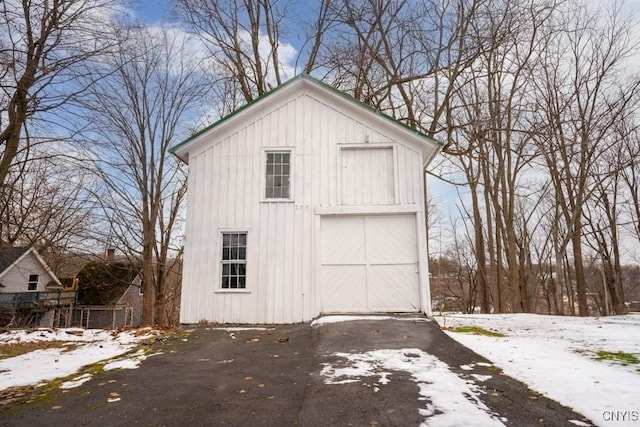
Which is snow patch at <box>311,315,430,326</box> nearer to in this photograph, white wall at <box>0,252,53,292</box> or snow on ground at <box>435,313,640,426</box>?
snow on ground at <box>435,313,640,426</box>

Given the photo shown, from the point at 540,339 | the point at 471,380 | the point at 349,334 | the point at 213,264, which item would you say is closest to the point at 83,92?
the point at 213,264

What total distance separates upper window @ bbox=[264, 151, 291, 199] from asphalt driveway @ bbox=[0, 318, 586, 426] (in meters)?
4.22

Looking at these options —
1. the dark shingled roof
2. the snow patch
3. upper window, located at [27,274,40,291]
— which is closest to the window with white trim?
the snow patch

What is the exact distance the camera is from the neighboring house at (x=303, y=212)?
9.56 metres

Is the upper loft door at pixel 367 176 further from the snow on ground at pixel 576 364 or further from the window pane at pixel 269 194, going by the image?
the snow on ground at pixel 576 364

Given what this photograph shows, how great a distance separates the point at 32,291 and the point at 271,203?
2715 cm

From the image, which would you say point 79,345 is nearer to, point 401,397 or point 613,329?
point 401,397

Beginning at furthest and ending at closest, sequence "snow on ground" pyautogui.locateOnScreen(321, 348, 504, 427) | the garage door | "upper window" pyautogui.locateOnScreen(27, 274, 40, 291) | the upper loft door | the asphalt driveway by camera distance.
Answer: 1. "upper window" pyautogui.locateOnScreen(27, 274, 40, 291)
2. the upper loft door
3. the garage door
4. the asphalt driveway
5. "snow on ground" pyautogui.locateOnScreen(321, 348, 504, 427)

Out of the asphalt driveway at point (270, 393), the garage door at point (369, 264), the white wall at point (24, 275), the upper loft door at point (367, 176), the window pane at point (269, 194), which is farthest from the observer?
the white wall at point (24, 275)

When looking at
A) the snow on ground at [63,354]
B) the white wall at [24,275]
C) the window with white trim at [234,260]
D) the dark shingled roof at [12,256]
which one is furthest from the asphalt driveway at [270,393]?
the white wall at [24,275]

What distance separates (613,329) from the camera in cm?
884

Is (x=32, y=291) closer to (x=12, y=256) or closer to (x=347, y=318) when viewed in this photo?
(x=12, y=256)

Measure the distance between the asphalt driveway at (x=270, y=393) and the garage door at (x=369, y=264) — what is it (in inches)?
93.5

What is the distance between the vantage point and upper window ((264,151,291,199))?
1014cm
